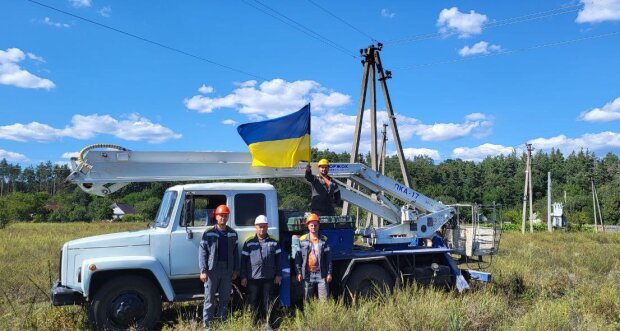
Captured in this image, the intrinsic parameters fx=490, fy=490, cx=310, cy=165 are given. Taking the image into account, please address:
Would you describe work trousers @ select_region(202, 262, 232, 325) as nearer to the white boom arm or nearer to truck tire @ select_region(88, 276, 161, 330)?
truck tire @ select_region(88, 276, 161, 330)

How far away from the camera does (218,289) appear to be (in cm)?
703

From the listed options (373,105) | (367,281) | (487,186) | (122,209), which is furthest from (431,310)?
(487,186)

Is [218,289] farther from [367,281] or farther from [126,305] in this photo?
[367,281]

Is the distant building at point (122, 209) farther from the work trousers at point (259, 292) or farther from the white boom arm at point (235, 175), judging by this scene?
the work trousers at point (259, 292)

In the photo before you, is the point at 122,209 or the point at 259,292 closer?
the point at 259,292

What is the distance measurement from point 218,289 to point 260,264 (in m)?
0.69

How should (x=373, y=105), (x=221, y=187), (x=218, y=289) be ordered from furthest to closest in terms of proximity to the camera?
(x=373, y=105) → (x=221, y=187) → (x=218, y=289)

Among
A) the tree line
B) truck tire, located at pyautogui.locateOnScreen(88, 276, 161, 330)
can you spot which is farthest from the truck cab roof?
the tree line

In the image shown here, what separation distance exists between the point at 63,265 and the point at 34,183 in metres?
147

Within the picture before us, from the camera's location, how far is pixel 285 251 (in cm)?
798

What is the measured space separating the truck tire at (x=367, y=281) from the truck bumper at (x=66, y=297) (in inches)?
160

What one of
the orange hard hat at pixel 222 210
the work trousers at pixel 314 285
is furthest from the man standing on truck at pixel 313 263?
the orange hard hat at pixel 222 210

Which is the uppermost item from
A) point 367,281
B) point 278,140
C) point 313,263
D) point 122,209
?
point 278,140

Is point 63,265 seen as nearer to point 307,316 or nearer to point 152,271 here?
point 152,271
